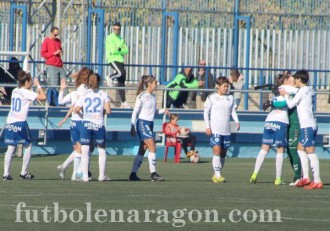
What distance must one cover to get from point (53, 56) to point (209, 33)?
6.60 metres

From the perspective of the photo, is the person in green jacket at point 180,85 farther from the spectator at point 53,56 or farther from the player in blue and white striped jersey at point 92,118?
the player in blue and white striped jersey at point 92,118

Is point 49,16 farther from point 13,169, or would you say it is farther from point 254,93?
point 13,169

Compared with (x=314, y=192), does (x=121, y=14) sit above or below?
above

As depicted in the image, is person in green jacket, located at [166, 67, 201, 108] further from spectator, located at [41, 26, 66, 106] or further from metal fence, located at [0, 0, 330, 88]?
spectator, located at [41, 26, 66, 106]

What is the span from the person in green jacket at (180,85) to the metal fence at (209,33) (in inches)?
85.0

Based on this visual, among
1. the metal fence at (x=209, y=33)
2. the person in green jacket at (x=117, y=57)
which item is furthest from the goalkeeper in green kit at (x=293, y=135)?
the metal fence at (x=209, y=33)

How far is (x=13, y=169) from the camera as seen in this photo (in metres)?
23.8

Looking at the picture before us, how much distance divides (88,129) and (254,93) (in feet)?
46.0

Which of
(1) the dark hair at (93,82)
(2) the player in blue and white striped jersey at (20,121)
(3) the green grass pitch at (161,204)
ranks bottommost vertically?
(3) the green grass pitch at (161,204)

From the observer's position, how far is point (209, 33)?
35281 mm

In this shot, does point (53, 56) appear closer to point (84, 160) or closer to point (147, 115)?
point (147, 115)

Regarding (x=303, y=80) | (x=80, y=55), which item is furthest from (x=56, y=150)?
(x=303, y=80)

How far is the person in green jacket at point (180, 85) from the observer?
31359mm

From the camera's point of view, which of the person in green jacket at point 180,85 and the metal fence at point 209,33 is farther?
the metal fence at point 209,33
